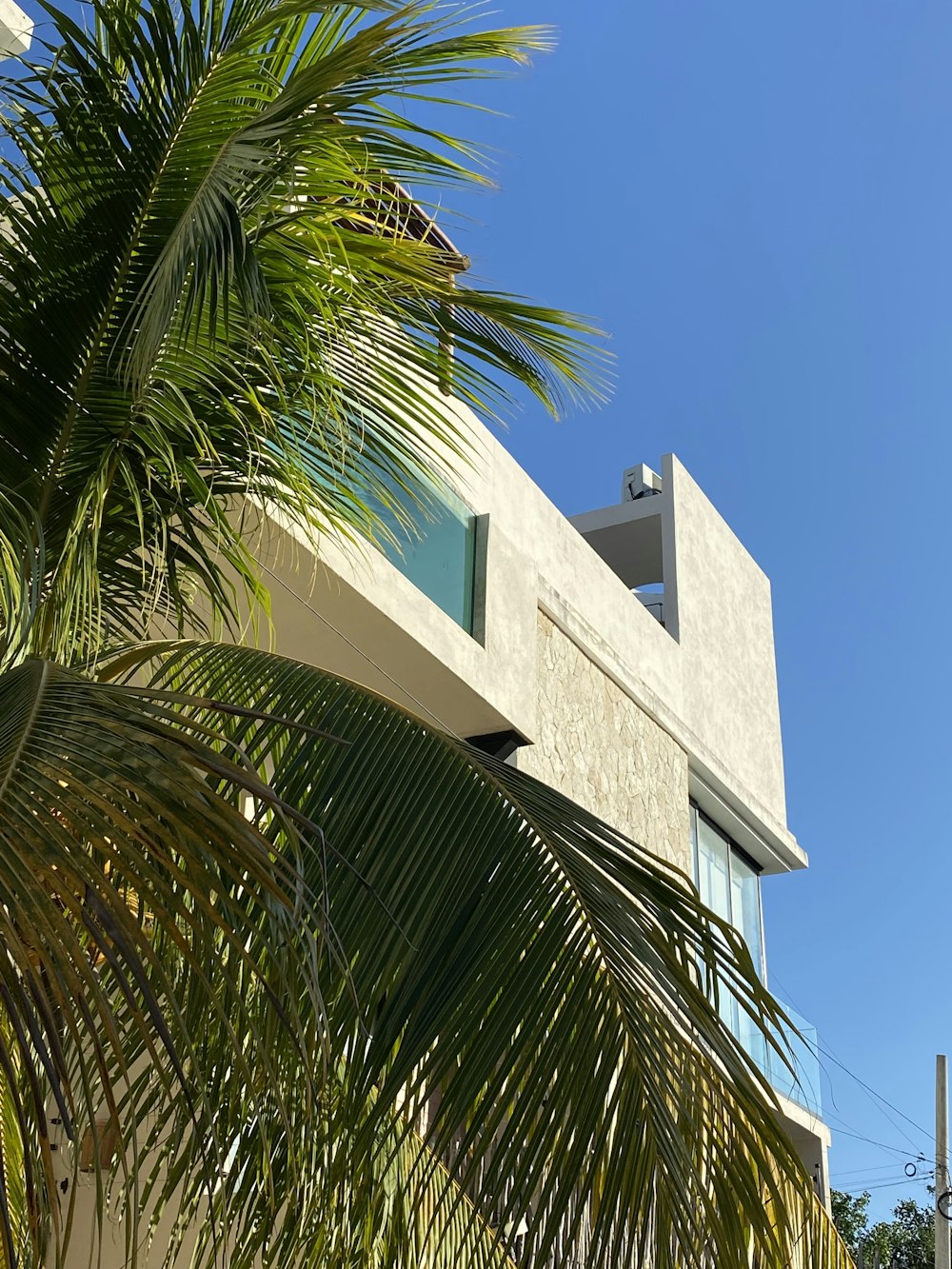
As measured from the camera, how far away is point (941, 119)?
34438 millimetres

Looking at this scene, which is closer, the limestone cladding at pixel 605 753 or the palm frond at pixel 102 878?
the palm frond at pixel 102 878

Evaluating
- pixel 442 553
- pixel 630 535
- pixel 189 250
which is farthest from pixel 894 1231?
pixel 189 250

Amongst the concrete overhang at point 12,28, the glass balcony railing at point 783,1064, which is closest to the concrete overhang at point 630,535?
the glass balcony railing at point 783,1064

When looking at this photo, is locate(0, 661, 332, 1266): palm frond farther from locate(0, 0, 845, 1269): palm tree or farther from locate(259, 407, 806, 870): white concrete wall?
locate(259, 407, 806, 870): white concrete wall

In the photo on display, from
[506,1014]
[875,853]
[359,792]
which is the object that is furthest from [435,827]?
[875,853]

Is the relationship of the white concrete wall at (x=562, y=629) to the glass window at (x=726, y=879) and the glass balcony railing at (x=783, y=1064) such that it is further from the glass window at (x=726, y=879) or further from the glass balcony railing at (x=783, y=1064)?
the glass balcony railing at (x=783, y=1064)

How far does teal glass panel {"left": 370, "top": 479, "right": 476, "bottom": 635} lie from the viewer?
27.3ft

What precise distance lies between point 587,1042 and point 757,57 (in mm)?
32031

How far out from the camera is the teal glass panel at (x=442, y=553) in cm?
833

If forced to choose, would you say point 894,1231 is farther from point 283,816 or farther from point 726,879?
point 283,816

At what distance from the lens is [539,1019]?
2574mm

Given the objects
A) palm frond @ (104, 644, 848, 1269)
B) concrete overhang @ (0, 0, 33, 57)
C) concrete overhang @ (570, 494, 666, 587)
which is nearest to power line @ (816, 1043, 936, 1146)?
concrete overhang @ (570, 494, 666, 587)

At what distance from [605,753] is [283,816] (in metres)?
10.7

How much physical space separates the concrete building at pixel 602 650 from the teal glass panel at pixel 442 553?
15mm
